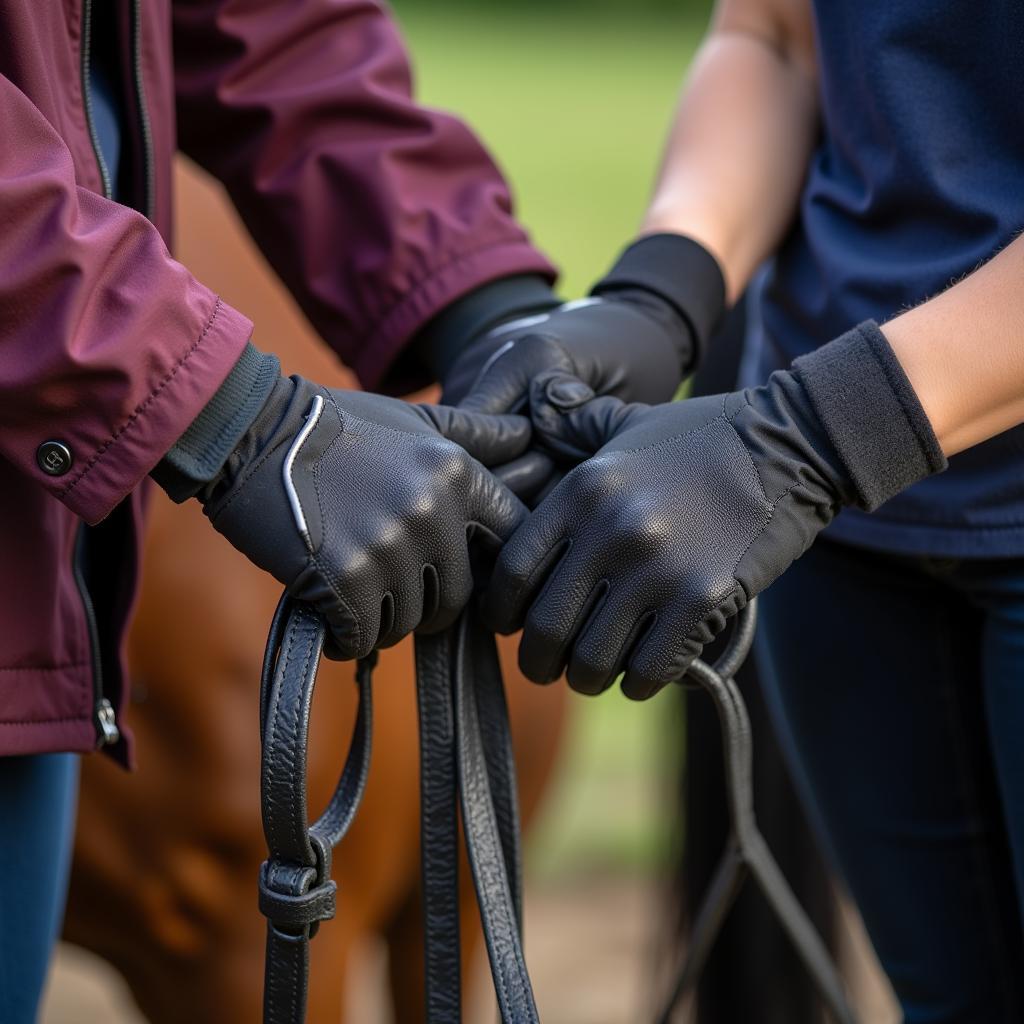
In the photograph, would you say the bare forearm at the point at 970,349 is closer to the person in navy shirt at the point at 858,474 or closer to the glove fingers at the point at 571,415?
the person in navy shirt at the point at 858,474

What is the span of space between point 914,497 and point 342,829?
18.1 inches

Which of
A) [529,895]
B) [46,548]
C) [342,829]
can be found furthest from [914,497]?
[529,895]

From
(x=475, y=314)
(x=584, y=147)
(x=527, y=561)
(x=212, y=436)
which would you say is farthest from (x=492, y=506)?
(x=584, y=147)

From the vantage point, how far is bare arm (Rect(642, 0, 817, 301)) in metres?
1.13

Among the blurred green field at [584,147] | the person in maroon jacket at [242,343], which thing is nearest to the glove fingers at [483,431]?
the person in maroon jacket at [242,343]

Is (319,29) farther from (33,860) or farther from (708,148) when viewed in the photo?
(33,860)

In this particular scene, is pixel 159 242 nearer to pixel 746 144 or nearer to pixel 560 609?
pixel 560 609

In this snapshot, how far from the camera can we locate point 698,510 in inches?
33.5

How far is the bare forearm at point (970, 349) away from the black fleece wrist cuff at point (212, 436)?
407 millimetres

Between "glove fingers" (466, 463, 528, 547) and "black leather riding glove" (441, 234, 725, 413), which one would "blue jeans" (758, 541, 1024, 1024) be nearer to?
"black leather riding glove" (441, 234, 725, 413)

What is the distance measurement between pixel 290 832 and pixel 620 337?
46 cm

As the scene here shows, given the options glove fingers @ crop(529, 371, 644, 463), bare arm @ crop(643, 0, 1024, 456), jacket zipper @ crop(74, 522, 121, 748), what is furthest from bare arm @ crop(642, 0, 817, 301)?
jacket zipper @ crop(74, 522, 121, 748)

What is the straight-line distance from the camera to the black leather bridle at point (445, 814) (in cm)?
82

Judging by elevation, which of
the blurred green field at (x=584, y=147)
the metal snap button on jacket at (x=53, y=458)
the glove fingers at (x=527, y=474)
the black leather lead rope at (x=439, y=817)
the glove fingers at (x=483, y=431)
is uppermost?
the metal snap button on jacket at (x=53, y=458)
